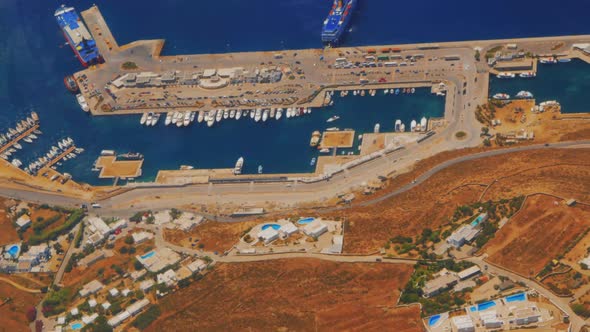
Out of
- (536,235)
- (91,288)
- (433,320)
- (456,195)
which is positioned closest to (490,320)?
(433,320)

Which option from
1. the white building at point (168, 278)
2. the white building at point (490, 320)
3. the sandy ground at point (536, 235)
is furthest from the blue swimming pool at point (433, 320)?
the white building at point (168, 278)

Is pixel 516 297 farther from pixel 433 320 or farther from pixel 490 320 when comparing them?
pixel 433 320

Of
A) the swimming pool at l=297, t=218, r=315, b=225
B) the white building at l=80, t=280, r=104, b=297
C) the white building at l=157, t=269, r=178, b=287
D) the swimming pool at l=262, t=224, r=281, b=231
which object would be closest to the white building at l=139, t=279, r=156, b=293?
the white building at l=157, t=269, r=178, b=287

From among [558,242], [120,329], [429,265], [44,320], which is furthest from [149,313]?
[558,242]

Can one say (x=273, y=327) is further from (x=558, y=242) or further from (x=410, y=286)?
(x=558, y=242)

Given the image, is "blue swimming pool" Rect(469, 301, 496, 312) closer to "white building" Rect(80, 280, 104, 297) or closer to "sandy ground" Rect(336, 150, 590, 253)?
"sandy ground" Rect(336, 150, 590, 253)
